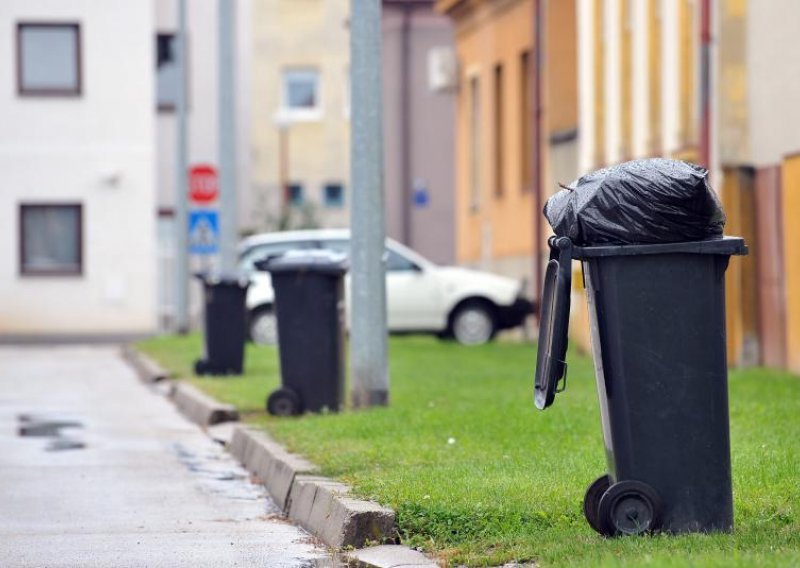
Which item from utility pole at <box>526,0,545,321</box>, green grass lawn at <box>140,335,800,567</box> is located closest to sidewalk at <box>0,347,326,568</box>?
green grass lawn at <box>140,335,800,567</box>

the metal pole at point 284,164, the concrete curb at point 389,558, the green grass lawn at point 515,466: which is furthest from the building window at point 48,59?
the concrete curb at point 389,558

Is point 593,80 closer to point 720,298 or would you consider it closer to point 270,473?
point 270,473

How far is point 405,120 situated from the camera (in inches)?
1860

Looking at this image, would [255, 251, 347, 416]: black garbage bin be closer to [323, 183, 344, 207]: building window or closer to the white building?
the white building

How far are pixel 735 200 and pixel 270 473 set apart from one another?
952cm

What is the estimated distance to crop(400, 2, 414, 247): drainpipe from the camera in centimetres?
4681

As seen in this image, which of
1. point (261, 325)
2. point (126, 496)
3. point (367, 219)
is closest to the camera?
point (126, 496)

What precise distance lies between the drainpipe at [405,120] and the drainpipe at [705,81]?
27.0m

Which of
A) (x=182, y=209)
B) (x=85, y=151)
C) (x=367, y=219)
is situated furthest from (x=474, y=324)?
(x=367, y=219)

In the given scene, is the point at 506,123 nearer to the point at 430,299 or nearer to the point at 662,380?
the point at 430,299

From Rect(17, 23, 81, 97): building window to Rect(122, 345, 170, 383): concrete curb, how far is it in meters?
11.2

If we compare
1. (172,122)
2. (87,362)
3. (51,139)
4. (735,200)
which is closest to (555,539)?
(735,200)

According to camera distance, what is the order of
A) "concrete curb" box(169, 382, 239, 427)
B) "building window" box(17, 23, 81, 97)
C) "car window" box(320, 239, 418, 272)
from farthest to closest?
"building window" box(17, 23, 81, 97) < "car window" box(320, 239, 418, 272) < "concrete curb" box(169, 382, 239, 427)

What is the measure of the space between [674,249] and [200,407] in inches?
355
